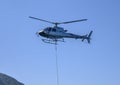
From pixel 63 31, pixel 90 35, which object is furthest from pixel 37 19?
pixel 90 35

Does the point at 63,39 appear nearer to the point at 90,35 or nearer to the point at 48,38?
the point at 48,38

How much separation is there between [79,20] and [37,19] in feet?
33.5

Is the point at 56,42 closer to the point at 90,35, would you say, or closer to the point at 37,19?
the point at 37,19

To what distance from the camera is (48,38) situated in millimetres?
111125

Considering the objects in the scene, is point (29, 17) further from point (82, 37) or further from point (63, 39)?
point (82, 37)

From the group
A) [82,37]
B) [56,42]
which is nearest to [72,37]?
[82,37]

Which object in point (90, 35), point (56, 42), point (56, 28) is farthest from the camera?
point (90, 35)

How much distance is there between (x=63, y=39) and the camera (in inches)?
4375

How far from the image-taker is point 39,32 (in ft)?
369

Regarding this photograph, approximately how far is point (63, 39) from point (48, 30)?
4.85 m

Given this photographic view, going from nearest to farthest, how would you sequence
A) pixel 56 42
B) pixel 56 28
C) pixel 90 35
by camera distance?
pixel 56 42
pixel 56 28
pixel 90 35

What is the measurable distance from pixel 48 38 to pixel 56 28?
5265 millimetres

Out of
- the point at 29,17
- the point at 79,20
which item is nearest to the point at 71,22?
the point at 79,20

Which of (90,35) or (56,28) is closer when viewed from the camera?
(56,28)
